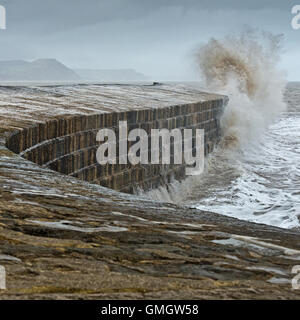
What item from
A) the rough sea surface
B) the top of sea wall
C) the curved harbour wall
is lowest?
the rough sea surface

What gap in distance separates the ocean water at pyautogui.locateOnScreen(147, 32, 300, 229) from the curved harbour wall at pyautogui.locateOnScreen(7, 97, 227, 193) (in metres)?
0.41

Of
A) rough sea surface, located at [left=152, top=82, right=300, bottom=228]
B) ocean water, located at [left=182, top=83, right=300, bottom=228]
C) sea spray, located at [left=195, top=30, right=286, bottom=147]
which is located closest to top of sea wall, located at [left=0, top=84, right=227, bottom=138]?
rough sea surface, located at [left=152, top=82, right=300, bottom=228]

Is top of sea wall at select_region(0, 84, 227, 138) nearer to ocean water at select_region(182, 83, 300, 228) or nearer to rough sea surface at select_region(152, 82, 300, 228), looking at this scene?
rough sea surface at select_region(152, 82, 300, 228)

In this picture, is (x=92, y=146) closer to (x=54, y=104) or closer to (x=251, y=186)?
(x=54, y=104)

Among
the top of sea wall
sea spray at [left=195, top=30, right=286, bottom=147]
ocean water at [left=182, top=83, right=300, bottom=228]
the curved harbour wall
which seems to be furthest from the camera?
sea spray at [left=195, top=30, right=286, bottom=147]

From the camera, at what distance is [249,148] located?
19.0 m

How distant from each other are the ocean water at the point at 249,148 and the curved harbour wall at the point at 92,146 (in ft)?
1.34

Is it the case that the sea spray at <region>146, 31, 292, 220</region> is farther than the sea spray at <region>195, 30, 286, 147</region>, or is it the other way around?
the sea spray at <region>195, 30, 286, 147</region>

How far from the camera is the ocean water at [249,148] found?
10.7 m

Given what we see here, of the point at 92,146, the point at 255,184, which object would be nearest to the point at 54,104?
the point at 92,146

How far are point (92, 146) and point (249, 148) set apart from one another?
454 inches

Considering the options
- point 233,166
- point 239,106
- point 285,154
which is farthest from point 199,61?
point 233,166

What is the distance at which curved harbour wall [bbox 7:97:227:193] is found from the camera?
637cm

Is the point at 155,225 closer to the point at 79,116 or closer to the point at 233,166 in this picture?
the point at 79,116
